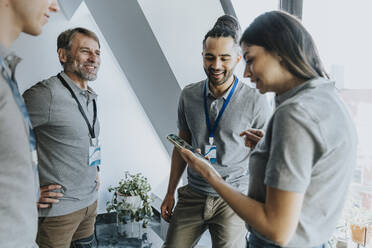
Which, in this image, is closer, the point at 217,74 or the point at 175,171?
the point at 217,74

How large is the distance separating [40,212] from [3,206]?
0.92 metres

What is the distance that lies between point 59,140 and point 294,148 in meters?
1.32

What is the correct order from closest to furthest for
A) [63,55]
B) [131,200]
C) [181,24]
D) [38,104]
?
[38,104], [63,55], [181,24], [131,200]

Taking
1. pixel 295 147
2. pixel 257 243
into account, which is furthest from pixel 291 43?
pixel 257 243

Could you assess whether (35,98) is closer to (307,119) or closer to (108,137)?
(307,119)

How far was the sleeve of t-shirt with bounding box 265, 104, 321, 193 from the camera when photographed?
78cm

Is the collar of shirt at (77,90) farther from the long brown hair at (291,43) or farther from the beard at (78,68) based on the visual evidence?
the long brown hair at (291,43)

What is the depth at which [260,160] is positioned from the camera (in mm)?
950

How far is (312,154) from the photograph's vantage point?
0.80 metres

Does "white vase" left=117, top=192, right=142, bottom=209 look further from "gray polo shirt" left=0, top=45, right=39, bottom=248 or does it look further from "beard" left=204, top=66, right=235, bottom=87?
"gray polo shirt" left=0, top=45, right=39, bottom=248

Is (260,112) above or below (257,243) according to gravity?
above

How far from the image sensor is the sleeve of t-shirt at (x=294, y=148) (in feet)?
2.55

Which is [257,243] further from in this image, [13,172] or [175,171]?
[175,171]

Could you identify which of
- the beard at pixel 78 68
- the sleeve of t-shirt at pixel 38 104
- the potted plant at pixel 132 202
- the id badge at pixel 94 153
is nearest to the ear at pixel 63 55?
the beard at pixel 78 68
